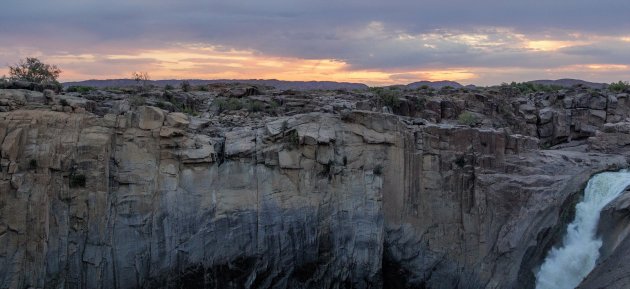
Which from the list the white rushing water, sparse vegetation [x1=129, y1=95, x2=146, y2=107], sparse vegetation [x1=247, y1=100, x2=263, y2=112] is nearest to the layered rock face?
the white rushing water

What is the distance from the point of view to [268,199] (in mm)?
19844

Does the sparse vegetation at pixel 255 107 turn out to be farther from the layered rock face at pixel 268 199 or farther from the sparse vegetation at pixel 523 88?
the sparse vegetation at pixel 523 88

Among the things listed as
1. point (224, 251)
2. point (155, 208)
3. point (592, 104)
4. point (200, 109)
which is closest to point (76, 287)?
point (155, 208)

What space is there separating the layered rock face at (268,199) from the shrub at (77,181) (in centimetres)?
4

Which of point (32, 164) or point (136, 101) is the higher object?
point (136, 101)

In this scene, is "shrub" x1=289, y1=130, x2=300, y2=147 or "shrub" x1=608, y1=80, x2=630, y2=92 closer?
"shrub" x1=289, y1=130, x2=300, y2=147

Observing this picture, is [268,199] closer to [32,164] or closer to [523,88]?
[32,164]

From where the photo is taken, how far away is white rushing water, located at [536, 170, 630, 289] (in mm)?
19714

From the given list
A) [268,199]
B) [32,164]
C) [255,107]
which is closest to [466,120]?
[255,107]

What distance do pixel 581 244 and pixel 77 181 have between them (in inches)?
682

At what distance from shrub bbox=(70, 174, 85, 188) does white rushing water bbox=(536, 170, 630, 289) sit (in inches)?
628

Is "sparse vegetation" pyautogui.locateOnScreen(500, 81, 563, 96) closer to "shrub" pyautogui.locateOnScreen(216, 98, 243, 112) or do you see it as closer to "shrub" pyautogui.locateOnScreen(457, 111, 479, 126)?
"shrub" pyautogui.locateOnScreen(457, 111, 479, 126)

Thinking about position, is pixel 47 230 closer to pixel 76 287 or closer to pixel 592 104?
pixel 76 287

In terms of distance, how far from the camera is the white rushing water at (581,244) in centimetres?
1971
